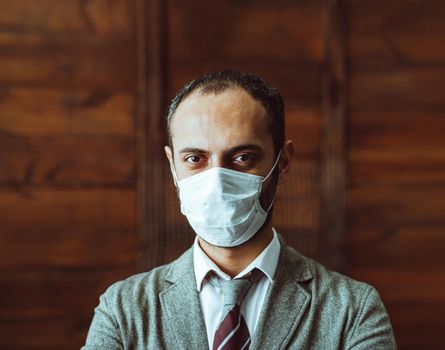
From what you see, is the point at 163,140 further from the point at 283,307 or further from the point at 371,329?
the point at 371,329

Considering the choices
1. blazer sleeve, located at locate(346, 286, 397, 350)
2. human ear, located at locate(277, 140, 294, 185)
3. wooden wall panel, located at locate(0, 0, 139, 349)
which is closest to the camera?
blazer sleeve, located at locate(346, 286, 397, 350)

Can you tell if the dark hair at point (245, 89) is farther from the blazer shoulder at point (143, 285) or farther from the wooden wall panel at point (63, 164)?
the wooden wall panel at point (63, 164)

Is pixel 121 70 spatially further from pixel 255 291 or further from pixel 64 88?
pixel 255 291

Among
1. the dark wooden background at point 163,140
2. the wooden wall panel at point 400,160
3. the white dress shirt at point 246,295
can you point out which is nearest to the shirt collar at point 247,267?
the white dress shirt at point 246,295

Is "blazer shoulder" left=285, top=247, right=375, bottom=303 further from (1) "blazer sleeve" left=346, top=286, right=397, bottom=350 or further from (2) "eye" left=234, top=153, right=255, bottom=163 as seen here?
(2) "eye" left=234, top=153, right=255, bottom=163

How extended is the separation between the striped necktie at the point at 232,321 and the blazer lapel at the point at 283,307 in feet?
0.09

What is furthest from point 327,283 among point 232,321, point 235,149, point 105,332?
point 105,332

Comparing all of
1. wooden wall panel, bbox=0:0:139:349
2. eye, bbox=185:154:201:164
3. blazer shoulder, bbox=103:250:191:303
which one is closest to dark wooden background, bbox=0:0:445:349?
wooden wall panel, bbox=0:0:139:349

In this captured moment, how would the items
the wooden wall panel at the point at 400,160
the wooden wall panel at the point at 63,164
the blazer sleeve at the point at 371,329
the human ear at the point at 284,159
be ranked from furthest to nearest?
1. the wooden wall panel at the point at 400,160
2. the wooden wall panel at the point at 63,164
3. the human ear at the point at 284,159
4. the blazer sleeve at the point at 371,329

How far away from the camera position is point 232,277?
130cm

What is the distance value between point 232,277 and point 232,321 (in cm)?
10

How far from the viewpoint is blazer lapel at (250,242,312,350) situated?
123 cm

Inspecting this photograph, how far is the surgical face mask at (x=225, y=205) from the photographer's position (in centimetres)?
127

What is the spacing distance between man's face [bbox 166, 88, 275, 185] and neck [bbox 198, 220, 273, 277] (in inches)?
6.0
